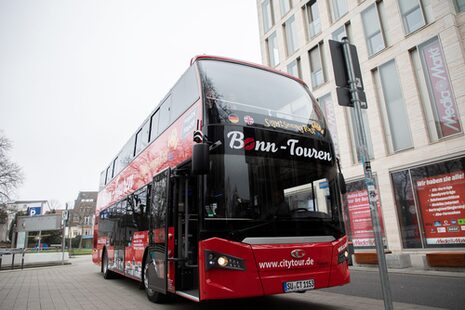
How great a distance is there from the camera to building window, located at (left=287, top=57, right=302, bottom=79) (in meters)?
21.3

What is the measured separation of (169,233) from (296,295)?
373 cm

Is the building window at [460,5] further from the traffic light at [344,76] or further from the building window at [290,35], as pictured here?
the traffic light at [344,76]

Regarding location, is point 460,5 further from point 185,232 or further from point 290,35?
point 185,232

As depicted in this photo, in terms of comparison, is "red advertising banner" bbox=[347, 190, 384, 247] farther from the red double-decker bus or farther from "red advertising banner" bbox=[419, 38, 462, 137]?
the red double-decker bus

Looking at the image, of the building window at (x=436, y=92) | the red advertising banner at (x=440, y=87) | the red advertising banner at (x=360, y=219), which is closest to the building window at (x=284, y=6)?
Result: the building window at (x=436, y=92)

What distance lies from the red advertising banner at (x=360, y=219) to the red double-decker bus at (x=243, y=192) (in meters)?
10.7

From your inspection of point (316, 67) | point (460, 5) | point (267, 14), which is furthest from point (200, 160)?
point (267, 14)

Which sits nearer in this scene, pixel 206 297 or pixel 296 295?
pixel 206 297

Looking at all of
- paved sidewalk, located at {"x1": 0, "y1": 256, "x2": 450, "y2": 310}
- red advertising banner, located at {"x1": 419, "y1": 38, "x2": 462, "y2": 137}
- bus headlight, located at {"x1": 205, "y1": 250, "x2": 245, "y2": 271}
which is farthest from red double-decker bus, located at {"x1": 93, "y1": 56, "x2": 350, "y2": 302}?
red advertising banner, located at {"x1": 419, "y1": 38, "x2": 462, "y2": 137}

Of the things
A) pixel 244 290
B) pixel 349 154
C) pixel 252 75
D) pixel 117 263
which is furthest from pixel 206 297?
pixel 349 154

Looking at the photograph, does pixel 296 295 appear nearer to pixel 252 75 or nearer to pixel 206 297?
pixel 206 297

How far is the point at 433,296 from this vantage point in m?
6.98

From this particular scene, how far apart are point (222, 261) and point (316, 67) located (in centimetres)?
1724

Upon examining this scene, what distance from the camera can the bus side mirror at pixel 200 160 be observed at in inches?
191
